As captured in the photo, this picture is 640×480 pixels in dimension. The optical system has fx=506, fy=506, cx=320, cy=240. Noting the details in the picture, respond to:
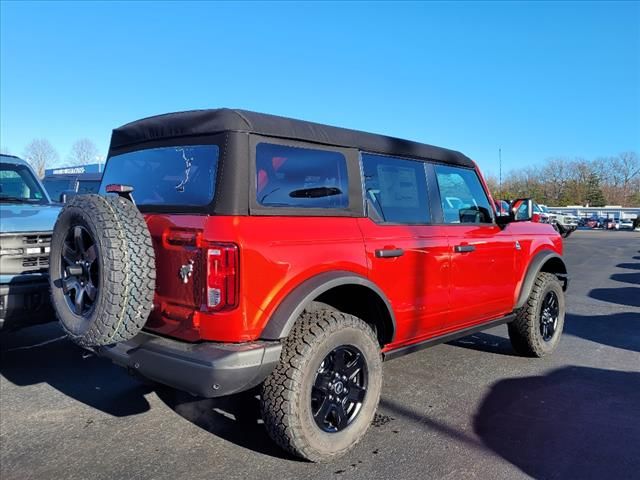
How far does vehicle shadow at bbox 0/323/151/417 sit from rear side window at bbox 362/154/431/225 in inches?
88.9

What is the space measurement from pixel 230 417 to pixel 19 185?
4077 mm

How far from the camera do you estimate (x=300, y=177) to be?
319 cm

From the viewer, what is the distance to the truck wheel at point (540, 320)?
4941mm

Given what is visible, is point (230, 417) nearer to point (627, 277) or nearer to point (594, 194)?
point (627, 277)

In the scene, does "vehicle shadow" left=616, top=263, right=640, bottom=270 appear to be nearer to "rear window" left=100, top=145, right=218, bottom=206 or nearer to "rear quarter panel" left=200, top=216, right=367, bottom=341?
"rear quarter panel" left=200, top=216, right=367, bottom=341

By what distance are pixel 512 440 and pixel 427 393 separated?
942mm

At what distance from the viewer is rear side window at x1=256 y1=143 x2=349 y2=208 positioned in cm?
296

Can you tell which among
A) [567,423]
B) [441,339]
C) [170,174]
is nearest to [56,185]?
[170,174]

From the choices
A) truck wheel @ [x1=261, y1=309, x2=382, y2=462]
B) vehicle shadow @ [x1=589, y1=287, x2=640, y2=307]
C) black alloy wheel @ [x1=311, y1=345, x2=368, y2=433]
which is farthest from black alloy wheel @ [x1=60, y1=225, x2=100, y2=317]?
vehicle shadow @ [x1=589, y1=287, x2=640, y2=307]

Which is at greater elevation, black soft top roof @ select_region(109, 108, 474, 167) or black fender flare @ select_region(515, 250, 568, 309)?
black soft top roof @ select_region(109, 108, 474, 167)

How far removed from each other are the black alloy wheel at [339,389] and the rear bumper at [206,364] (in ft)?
1.53

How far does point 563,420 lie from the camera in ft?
12.0

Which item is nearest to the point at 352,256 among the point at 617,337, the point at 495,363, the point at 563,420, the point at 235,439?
the point at 235,439

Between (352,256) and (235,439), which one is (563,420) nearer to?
(352,256)
